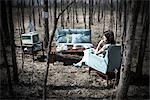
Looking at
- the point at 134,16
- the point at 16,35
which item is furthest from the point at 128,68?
the point at 16,35

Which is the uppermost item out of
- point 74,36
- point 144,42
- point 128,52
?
point 74,36

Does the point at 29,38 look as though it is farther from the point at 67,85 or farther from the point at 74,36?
the point at 67,85

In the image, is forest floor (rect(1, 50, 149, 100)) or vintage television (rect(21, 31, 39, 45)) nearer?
forest floor (rect(1, 50, 149, 100))

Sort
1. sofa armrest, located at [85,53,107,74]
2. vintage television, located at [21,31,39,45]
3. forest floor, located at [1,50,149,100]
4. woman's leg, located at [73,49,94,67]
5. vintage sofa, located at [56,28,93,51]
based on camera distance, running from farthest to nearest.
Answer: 1. vintage sofa, located at [56,28,93,51]
2. vintage television, located at [21,31,39,45]
3. woman's leg, located at [73,49,94,67]
4. sofa armrest, located at [85,53,107,74]
5. forest floor, located at [1,50,149,100]

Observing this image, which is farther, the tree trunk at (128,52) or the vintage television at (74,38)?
the vintage television at (74,38)

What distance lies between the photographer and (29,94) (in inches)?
230

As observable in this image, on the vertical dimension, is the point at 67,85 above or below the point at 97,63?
below

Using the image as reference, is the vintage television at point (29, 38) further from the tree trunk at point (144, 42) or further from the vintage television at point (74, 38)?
the tree trunk at point (144, 42)

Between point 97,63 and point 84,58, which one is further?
point 84,58

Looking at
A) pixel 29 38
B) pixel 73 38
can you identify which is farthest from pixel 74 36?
pixel 29 38

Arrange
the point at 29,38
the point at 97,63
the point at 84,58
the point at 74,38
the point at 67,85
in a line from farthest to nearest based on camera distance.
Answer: the point at 74,38 < the point at 29,38 < the point at 84,58 < the point at 97,63 < the point at 67,85

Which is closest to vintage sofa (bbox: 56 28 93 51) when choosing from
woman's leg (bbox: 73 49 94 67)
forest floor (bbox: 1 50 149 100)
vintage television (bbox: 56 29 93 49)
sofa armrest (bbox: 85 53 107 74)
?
vintage television (bbox: 56 29 93 49)

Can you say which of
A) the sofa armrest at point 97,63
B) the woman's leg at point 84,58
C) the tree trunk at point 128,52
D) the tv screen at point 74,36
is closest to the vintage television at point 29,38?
the tv screen at point 74,36

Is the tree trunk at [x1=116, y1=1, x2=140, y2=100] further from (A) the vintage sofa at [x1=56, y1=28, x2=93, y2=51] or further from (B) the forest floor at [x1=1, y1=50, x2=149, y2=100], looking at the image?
(A) the vintage sofa at [x1=56, y1=28, x2=93, y2=51]
